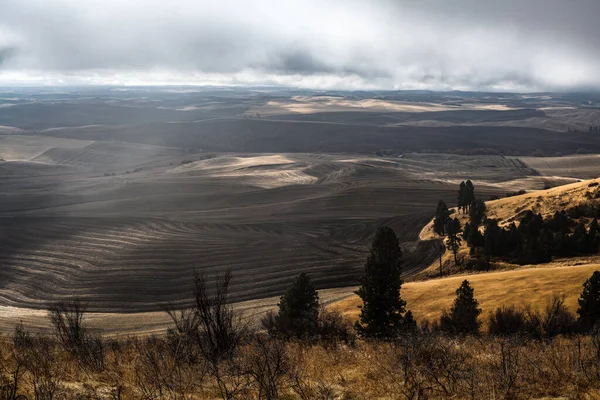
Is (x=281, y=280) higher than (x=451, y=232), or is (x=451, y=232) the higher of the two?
(x=451, y=232)

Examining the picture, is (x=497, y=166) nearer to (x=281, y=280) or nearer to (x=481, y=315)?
(x=281, y=280)

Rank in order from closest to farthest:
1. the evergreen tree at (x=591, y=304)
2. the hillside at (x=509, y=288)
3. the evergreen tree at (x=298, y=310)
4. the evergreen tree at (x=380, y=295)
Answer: the evergreen tree at (x=591, y=304), the evergreen tree at (x=380, y=295), the evergreen tree at (x=298, y=310), the hillside at (x=509, y=288)

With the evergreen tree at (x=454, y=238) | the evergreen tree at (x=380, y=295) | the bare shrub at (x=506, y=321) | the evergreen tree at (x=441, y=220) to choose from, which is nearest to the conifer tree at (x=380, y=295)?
the evergreen tree at (x=380, y=295)

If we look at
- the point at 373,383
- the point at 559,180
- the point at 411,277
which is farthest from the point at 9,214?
the point at 559,180

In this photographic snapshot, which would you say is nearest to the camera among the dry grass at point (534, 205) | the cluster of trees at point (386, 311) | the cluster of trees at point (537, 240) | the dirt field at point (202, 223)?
the cluster of trees at point (386, 311)

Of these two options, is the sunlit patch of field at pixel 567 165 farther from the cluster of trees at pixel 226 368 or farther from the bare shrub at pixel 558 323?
the cluster of trees at pixel 226 368

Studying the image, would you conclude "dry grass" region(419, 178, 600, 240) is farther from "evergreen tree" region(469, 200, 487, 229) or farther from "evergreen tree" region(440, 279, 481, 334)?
"evergreen tree" region(440, 279, 481, 334)

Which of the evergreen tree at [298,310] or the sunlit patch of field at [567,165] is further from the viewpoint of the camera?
the sunlit patch of field at [567,165]

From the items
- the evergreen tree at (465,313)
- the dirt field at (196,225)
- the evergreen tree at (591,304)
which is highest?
the evergreen tree at (591,304)
